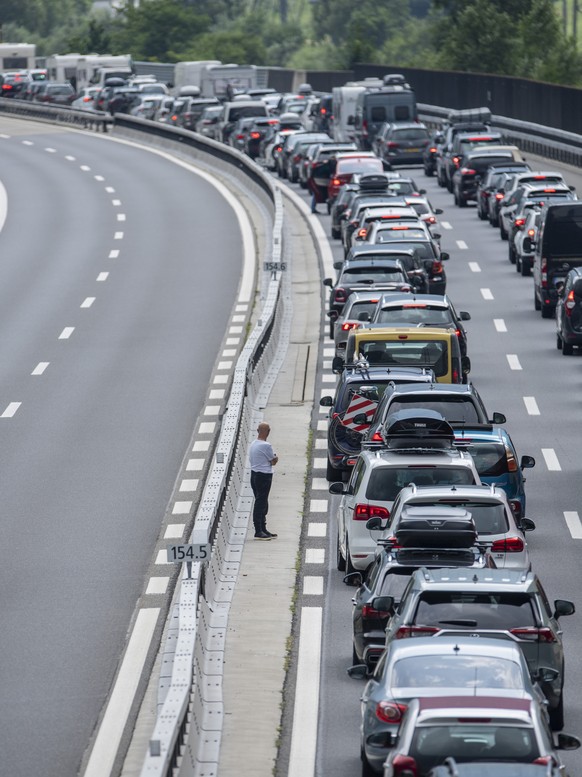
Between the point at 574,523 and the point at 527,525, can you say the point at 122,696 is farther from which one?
the point at 574,523

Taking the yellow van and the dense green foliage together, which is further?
the dense green foliage

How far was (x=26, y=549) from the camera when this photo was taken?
21750mm

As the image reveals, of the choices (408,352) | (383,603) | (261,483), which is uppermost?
(383,603)

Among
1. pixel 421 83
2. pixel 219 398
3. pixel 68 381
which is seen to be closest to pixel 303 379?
pixel 219 398

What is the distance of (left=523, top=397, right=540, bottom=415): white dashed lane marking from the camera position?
2969cm

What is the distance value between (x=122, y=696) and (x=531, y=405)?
1524 centimetres

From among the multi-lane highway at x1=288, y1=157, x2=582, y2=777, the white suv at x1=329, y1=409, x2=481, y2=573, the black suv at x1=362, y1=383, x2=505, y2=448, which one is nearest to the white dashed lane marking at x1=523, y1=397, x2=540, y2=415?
the multi-lane highway at x1=288, y1=157, x2=582, y2=777

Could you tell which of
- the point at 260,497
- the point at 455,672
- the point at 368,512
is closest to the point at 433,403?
the point at 260,497

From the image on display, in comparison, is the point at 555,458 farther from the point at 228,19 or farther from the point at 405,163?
the point at 228,19

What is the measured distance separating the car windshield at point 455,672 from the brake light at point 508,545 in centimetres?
528

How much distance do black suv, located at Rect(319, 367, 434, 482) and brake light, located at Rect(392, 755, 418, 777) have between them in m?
12.9

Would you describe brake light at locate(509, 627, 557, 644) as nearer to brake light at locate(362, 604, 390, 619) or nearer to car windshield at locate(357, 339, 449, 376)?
brake light at locate(362, 604, 390, 619)

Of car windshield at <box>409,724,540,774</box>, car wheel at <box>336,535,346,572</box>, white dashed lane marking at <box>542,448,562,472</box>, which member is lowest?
white dashed lane marking at <box>542,448,562,472</box>

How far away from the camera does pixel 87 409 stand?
31328mm
